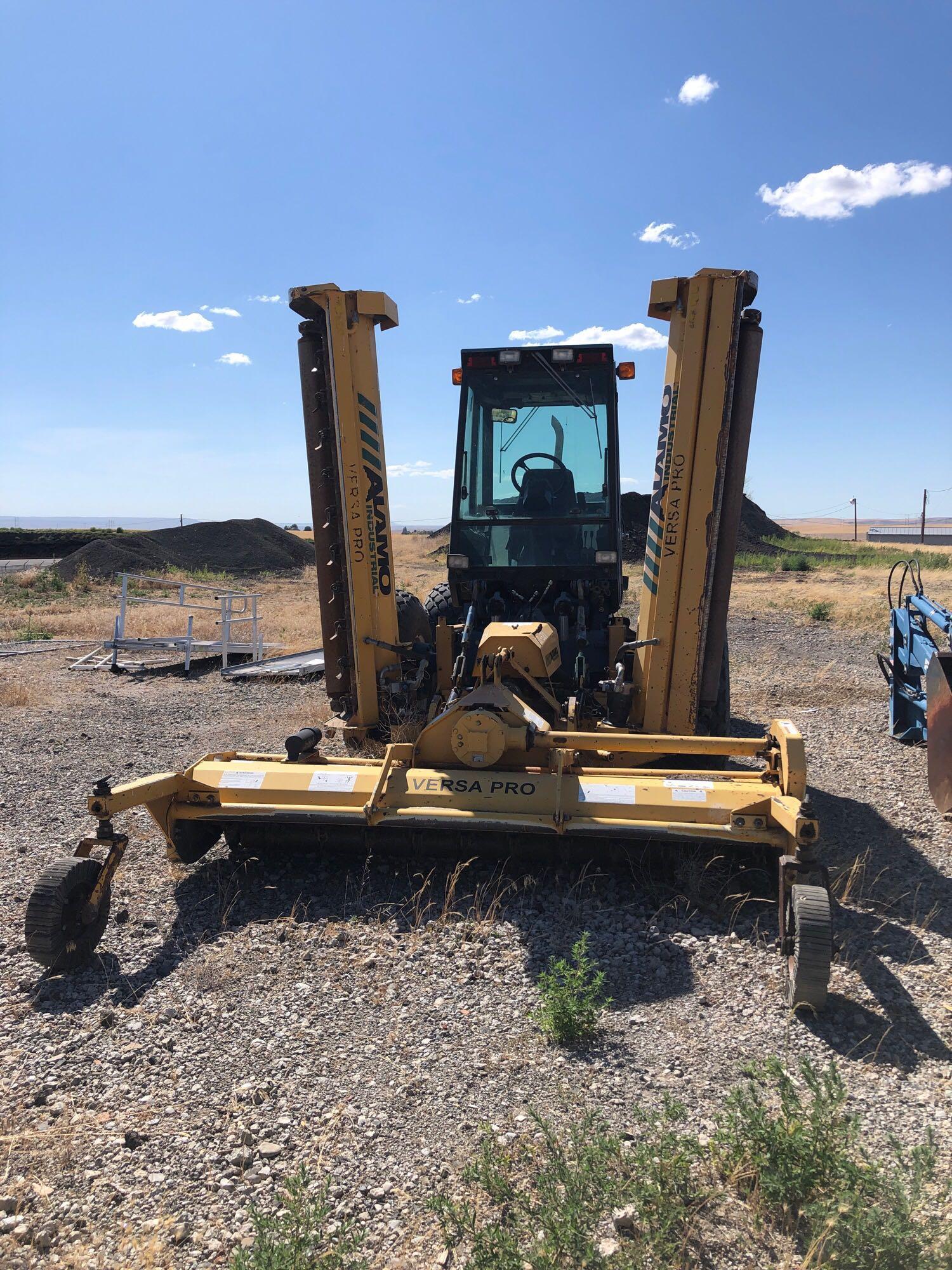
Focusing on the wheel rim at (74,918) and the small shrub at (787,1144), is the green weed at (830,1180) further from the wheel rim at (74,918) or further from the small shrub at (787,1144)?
the wheel rim at (74,918)

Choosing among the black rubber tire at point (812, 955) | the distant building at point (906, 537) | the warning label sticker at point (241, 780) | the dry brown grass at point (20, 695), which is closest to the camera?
the black rubber tire at point (812, 955)

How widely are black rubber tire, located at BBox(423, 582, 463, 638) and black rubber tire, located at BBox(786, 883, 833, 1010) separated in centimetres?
406

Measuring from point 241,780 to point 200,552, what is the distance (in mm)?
36835

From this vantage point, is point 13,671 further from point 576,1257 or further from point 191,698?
point 576,1257

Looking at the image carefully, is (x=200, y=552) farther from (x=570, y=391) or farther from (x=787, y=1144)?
(x=787, y=1144)

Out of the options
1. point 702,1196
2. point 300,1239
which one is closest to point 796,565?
point 702,1196

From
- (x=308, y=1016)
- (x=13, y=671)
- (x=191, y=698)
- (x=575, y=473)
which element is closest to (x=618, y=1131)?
(x=308, y=1016)

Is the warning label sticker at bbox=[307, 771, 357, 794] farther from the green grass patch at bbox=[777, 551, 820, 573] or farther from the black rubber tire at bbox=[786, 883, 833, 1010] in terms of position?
the green grass patch at bbox=[777, 551, 820, 573]

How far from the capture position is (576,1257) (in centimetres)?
236

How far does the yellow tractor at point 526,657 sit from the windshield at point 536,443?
2cm

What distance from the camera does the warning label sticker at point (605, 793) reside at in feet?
15.3

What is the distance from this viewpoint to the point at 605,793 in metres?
4.70

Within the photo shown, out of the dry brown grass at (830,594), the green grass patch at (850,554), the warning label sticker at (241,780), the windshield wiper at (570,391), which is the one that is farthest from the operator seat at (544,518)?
the green grass patch at (850,554)

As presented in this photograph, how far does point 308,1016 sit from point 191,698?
7.70m
